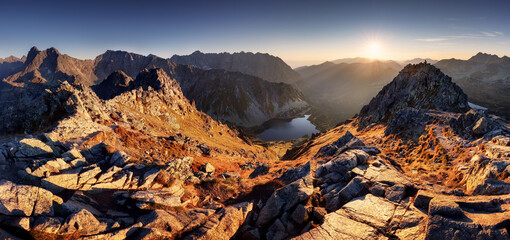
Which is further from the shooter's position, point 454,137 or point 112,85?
point 112,85

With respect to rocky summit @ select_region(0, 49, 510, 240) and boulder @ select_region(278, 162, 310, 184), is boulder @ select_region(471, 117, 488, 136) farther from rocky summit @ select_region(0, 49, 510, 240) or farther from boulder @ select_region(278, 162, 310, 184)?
boulder @ select_region(278, 162, 310, 184)

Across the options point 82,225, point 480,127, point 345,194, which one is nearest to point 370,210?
point 345,194

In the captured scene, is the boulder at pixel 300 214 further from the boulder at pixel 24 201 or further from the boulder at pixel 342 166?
the boulder at pixel 24 201

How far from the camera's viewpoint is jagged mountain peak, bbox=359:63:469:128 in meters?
55.6

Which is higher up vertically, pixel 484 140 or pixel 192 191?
pixel 484 140

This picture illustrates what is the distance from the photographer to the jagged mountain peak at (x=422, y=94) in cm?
5561

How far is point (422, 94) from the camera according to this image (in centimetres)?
6631

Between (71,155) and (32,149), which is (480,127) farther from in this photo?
(32,149)

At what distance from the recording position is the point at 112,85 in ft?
566

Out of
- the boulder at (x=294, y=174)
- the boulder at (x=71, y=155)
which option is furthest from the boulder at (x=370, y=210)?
the boulder at (x=71, y=155)

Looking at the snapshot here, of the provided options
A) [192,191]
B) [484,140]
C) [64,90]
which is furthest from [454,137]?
[64,90]

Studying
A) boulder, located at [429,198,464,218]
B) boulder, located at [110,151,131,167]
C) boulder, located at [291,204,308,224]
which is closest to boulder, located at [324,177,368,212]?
boulder, located at [291,204,308,224]

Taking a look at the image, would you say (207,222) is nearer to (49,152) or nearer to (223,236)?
(223,236)

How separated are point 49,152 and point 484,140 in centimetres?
4687
